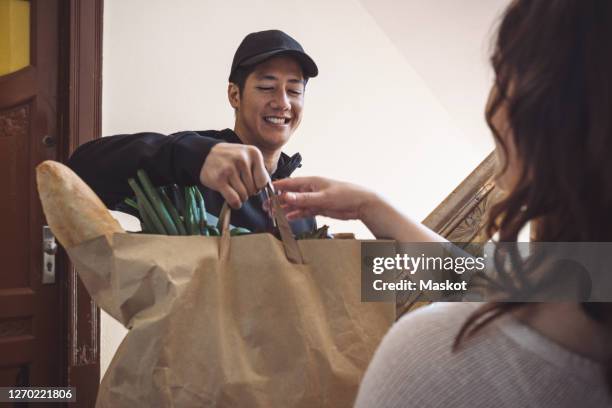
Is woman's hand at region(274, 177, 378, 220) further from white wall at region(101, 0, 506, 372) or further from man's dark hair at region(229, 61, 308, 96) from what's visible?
white wall at region(101, 0, 506, 372)

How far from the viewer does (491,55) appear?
1.39 ft

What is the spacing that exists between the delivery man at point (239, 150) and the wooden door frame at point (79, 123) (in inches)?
35.3

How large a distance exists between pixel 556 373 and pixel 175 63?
86.4 inches

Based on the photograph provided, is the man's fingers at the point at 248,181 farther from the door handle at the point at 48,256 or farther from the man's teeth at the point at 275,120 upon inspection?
the door handle at the point at 48,256

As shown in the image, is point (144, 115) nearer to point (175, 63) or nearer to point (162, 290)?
point (175, 63)

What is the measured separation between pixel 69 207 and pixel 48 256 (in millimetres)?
1524

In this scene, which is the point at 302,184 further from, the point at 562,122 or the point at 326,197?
the point at 562,122

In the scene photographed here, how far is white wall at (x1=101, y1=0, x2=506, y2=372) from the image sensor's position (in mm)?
2275

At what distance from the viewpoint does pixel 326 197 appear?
0.83m

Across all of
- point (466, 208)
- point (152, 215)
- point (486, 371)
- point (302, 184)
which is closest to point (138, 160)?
point (152, 215)

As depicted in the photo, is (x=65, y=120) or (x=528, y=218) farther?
(x=65, y=120)

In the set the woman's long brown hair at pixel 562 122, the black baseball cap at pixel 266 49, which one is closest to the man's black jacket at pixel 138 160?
the black baseball cap at pixel 266 49

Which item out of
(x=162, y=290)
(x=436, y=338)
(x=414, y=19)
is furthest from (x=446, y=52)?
(x=436, y=338)

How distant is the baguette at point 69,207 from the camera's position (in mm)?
720
